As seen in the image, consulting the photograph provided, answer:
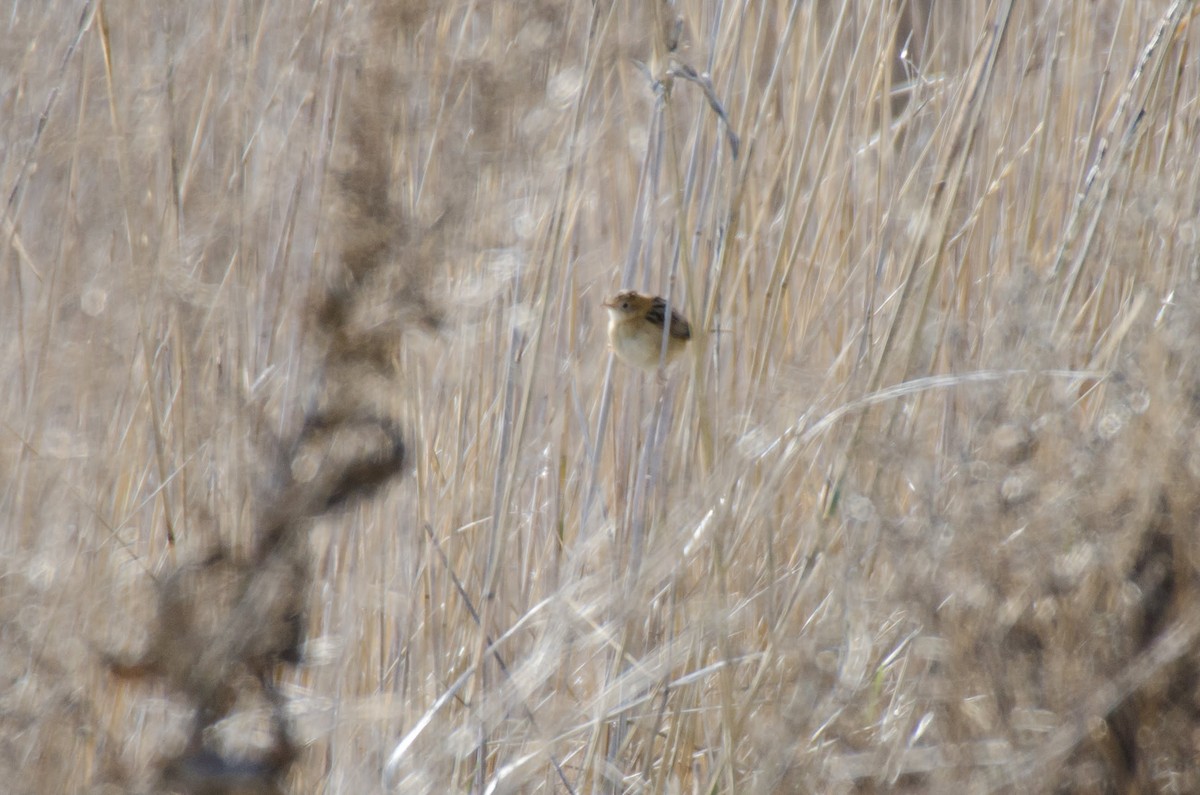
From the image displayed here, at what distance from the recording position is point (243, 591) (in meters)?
0.85

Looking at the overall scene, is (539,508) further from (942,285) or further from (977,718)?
(977,718)

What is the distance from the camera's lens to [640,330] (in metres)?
2.25

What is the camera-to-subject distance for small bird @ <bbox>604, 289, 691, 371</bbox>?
2025mm

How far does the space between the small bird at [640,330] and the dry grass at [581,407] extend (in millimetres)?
48

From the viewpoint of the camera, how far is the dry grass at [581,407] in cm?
88

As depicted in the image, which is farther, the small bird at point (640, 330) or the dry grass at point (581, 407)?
the small bird at point (640, 330)

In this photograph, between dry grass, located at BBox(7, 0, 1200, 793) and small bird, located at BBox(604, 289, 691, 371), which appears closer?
dry grass, located at BBox(7, 0, 1200, 793)

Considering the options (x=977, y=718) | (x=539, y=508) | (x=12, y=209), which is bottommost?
(x=539, y=508)

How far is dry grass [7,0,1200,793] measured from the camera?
88 cm

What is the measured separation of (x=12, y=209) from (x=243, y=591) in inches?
33.3

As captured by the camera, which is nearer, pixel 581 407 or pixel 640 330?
pixel 581 407

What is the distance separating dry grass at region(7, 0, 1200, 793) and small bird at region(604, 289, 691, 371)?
0.16 feet

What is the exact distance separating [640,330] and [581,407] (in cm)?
34

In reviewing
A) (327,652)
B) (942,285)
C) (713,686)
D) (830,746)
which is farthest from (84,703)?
(942,285)
